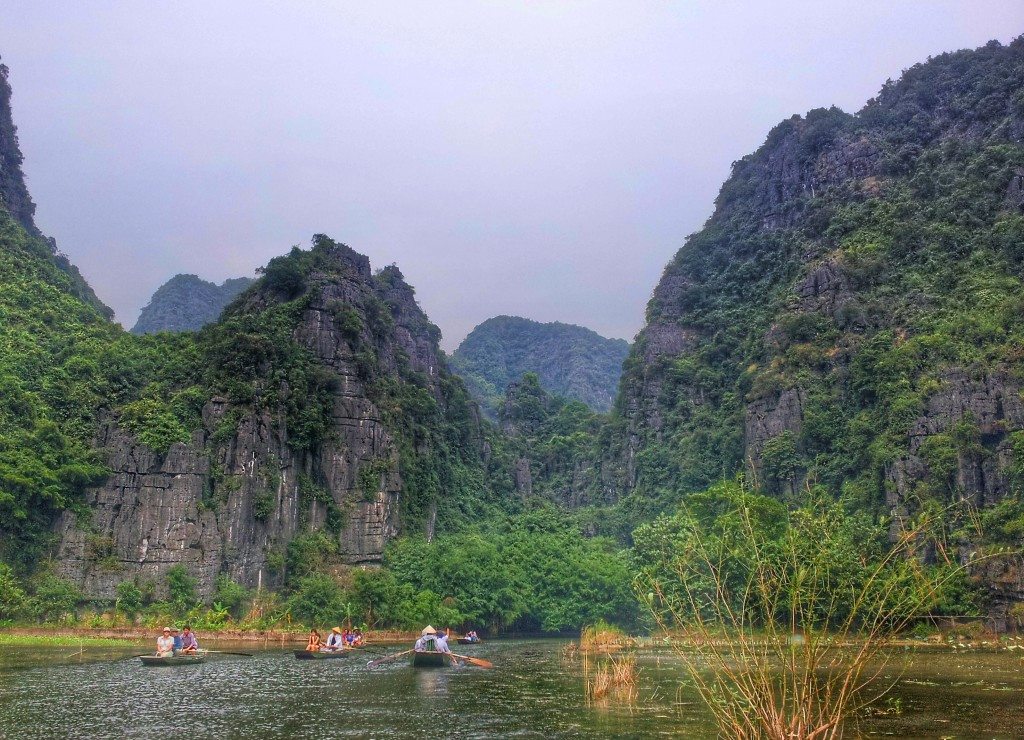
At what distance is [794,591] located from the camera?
7.14 m

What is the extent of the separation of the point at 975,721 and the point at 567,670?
13.9m

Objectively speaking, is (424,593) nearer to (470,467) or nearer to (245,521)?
(245,521)

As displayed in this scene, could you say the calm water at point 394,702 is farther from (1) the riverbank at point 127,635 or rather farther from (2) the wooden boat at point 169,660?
(1) the riverbank at point 127,635

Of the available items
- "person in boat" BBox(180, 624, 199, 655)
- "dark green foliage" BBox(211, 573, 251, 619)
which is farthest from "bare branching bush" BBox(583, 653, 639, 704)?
"dark green foliage" BBox(211, 573, 251, 619)

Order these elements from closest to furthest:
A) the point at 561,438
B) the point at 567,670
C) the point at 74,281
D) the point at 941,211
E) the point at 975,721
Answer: the point at 975,721
the point at 567,670
the point at 941,211
the point at 74,281
the point at 561,438

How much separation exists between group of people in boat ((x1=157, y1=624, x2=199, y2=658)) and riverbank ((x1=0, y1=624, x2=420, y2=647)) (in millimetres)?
8274

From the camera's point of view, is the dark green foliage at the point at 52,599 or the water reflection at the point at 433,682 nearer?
the water reflection at the point at 433,682

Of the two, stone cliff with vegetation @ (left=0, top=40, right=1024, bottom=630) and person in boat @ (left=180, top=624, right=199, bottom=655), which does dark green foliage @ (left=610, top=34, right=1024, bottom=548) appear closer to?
stone cliff with vegetation @ (left=0, top=40, right=1024, bottom=630)

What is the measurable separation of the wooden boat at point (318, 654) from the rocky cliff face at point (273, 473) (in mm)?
18751

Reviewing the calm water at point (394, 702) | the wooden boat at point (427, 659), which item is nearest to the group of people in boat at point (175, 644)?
the calm water at point (394, 702)

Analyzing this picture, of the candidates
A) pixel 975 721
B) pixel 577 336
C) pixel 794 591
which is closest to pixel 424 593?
pixel 975 721

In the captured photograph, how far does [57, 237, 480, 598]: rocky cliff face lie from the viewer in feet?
152

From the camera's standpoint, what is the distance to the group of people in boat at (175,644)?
1064 inches

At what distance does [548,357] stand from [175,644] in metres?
130
